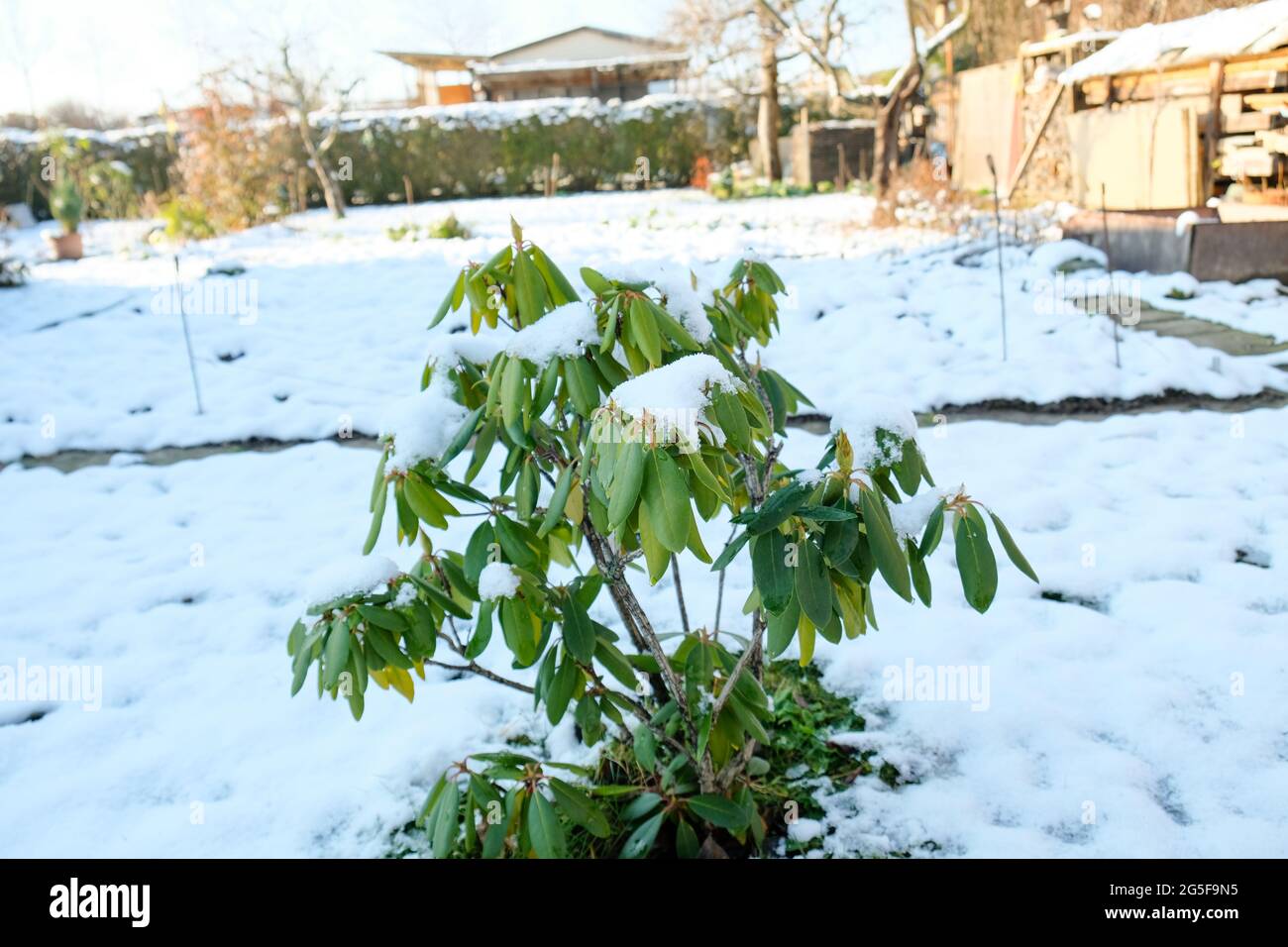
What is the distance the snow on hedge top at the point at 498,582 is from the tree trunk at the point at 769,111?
12.6 m

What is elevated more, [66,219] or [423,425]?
[66,219]

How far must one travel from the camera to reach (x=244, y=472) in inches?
154

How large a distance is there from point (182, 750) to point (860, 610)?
1.66 meters

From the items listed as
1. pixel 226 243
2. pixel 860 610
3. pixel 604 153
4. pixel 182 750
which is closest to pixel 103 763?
pixel 182 750

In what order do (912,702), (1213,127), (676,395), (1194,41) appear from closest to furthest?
(676,395), (912,702), (1213,127), (1194,41)

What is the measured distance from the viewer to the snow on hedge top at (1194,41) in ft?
18.5

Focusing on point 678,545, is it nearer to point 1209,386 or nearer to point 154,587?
point 154,587

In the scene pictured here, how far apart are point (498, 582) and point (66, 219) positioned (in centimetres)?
968

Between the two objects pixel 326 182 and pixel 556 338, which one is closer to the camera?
pixel 556 338

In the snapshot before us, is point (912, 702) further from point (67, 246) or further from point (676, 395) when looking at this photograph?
point (67, 246)

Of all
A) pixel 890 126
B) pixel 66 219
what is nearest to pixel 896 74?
pixel 890 126

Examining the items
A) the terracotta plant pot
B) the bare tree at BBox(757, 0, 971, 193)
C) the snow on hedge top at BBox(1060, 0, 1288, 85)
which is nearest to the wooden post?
the snow on hedge top at BBox(1060, 0, 1288, 85)

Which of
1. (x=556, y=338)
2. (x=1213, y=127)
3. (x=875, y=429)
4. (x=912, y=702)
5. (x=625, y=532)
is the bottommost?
(x=912, y=702)

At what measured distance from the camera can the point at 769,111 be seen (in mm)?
13164
